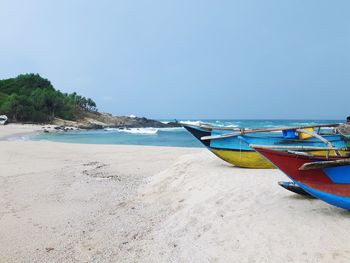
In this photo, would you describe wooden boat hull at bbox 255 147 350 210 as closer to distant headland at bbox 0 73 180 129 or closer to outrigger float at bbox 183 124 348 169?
outrigger float at bbox 183 124 348 169

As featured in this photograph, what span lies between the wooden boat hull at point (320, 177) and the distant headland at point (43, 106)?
53606mm

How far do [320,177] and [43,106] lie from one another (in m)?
63.3

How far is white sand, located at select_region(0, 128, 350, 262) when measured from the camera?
15.5 ft

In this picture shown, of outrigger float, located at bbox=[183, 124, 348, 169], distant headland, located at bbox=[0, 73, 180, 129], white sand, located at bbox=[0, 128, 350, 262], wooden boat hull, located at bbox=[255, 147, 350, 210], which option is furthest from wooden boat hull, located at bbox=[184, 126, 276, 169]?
distant headland, located at bbox=[0, 73, 180, 129]

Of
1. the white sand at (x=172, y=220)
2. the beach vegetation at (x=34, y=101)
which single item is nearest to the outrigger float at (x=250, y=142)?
the white sand at (x=172, y=220)

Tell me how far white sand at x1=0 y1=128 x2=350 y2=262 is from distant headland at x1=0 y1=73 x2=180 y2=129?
1926 inches

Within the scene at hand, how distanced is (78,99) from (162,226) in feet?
277

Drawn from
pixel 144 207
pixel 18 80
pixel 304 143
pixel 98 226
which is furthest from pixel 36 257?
pixel 18 80

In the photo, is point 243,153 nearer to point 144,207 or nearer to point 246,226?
point 144,207

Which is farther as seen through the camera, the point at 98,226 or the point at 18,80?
the point at 18,80

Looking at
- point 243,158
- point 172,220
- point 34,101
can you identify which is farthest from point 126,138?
point 34,101

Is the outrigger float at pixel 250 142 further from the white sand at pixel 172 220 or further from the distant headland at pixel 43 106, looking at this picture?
the distant headland at pixel 43 106

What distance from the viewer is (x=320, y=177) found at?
5.14 meters

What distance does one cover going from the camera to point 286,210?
18.9 ft
